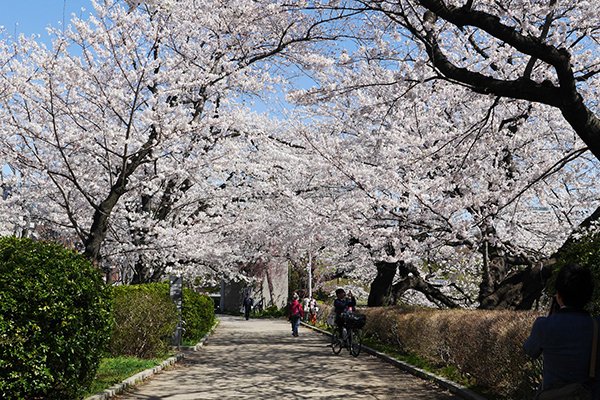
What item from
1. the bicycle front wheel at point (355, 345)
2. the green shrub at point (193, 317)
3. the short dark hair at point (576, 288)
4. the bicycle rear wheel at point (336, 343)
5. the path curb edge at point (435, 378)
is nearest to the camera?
the short dark hair at point (576, 288)

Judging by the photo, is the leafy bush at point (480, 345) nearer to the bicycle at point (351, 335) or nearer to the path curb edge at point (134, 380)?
the bicycle at point (351, 335)

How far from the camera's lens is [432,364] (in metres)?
12.6

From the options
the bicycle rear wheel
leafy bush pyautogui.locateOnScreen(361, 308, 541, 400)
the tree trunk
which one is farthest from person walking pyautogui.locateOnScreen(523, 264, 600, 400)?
the tree trunk

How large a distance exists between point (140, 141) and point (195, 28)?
10.1 feet

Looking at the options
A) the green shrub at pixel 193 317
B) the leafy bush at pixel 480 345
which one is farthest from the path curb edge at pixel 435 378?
the green shrub at pixel 193 317

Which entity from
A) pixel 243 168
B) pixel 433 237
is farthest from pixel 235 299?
pixel 433 237

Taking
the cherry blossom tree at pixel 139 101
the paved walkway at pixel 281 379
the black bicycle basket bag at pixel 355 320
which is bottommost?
the paved walkway at pixel 281 379

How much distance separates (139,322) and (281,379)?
3.34 metres

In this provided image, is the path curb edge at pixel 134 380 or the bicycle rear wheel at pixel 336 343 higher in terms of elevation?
the bicycle rear wheel at pixel 336 343

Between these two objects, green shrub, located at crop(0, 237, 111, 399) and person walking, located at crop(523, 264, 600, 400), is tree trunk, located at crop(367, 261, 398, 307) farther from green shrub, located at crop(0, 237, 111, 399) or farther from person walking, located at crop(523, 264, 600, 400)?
person walking, located at crop(523, 264, 600, 400)

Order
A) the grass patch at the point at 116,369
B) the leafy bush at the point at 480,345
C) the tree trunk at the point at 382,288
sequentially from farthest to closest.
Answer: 1. the tree trunk at the point at 382,288
2. the grass patch at the point at 116,369
3. the leafy bush at the point at 480,345

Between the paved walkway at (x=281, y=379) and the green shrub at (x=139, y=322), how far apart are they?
2.70 ft

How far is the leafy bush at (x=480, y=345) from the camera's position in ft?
24.8

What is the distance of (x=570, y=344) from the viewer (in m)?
3.68
